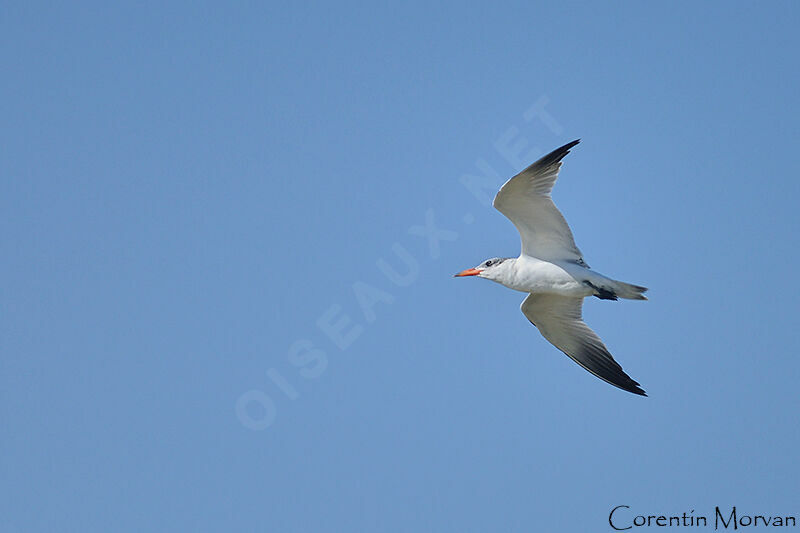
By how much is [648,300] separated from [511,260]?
2.51 meters

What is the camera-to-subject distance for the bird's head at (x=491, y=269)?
16562 mm

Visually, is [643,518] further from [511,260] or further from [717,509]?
[511,260]

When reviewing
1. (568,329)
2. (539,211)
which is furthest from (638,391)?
(539,211)

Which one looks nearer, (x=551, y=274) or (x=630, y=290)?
(x=630, y=290)

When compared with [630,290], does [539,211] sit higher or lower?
higher

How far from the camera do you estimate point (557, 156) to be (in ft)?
49.0

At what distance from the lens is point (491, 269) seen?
16750 millimetres

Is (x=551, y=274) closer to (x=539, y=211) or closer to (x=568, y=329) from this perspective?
(x=539, y=211)

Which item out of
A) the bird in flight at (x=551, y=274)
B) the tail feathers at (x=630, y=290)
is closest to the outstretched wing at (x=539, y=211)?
the bird in flight at (x=551, y=274)

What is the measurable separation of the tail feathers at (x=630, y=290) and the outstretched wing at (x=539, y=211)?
98 cm

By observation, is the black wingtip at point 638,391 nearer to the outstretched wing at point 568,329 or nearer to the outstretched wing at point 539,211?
the outstretched wing at point 568,329

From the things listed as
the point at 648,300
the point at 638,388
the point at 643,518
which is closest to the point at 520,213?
the point at 648,300

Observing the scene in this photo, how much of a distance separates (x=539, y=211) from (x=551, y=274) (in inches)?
44.6

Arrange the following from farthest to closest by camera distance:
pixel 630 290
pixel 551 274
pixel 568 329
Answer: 1. pixel 568 329
2. pixel 551 274
3. pixel 630 290
